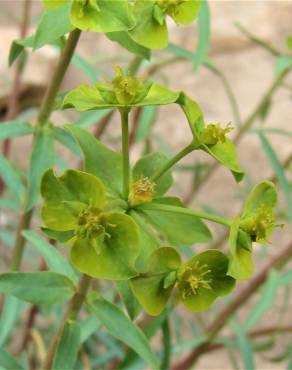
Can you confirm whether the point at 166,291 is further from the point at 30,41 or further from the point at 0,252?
the point at 0,252

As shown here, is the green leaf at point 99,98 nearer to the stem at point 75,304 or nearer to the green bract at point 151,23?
the green bract at point 151,23

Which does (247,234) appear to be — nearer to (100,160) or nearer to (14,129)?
(100,160)

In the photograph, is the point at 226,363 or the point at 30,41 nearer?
the point at 30,41

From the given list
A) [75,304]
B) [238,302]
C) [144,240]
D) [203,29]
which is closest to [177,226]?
[144,240]

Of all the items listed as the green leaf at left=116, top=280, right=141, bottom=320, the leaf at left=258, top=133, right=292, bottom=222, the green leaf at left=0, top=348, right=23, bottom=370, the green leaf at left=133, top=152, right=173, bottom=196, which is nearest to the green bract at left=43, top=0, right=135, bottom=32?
the green leaf at left=133, top=152, right=173, bottom=196

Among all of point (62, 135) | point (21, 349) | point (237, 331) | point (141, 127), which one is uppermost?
point (62, 135)

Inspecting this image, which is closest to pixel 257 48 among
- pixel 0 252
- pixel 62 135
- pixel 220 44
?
pixel 220 44

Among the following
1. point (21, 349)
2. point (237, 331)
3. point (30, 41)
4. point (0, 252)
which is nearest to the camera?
point (30, 41)

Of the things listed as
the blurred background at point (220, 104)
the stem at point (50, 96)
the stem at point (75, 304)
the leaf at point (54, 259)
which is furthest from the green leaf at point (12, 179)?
the blurred background at point (220, 104)
